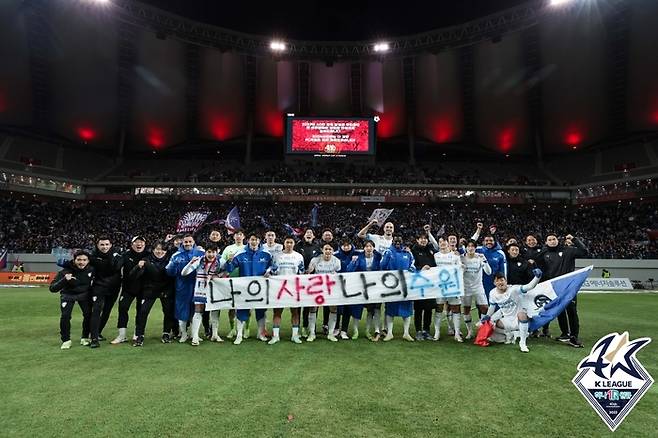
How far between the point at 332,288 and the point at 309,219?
3187cm

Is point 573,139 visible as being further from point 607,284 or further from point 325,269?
point 325,269

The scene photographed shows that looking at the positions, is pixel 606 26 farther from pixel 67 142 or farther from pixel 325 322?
pixel 67 142

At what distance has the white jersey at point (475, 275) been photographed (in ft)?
28.0

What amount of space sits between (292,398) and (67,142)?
49182mm

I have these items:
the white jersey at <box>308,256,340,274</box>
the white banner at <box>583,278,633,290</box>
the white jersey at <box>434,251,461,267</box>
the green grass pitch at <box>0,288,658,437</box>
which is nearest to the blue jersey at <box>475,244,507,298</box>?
the white jersey at <box>434,251,461,267</box>

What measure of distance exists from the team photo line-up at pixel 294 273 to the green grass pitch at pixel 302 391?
49cm

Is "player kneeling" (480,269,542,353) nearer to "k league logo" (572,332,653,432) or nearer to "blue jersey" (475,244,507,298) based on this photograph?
"blue jersey" (475,244,507,298)

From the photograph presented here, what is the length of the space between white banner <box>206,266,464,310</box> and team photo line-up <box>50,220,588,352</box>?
7.3 inches

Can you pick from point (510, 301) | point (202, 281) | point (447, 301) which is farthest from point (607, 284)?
point (202, 281)

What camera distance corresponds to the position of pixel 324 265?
27.4ft

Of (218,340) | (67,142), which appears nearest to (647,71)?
(218,340)

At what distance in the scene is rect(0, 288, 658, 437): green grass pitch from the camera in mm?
3811

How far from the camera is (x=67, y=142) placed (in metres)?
42.7

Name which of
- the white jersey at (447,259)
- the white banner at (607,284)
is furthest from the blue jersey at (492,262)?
the white banner at (607,284)
